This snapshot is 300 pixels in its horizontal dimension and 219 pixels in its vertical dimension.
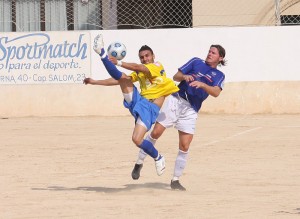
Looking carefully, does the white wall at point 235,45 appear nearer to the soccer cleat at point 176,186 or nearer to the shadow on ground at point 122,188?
the shadow on ground at point 122,188

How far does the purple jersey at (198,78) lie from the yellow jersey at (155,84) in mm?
158

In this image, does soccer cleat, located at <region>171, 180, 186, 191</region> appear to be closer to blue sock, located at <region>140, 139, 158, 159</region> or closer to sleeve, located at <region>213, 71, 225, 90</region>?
blue sock, located at <region>140, 139, 158, 159</region>

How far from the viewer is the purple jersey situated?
12352 millimetres

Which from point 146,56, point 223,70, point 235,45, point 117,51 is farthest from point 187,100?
point 235,45

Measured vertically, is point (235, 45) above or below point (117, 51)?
below

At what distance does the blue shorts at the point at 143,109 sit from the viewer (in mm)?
12297

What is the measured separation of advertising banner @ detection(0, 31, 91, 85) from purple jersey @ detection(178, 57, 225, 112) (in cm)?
1123

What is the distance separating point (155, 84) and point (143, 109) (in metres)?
0.44

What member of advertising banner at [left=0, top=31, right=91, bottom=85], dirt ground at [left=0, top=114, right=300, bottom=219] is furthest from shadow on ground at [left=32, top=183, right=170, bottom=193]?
advertising banner at [left=0, top=31, right=91, bottom=85]

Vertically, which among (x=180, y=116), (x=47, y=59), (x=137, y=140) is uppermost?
(x=180, y=116)

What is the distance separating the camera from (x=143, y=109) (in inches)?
485

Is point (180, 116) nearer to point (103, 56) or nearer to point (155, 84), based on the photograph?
point (155, 84)

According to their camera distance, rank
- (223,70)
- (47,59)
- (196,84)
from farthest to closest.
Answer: (47,59), (223,70), (196,84)

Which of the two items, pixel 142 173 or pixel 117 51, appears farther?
pixel 142 173
